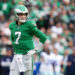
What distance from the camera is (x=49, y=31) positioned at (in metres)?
14.9

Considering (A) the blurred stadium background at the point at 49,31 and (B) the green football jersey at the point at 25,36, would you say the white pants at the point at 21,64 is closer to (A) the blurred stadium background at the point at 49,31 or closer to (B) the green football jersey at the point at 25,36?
(B) the green football jersey at the point at 25,36

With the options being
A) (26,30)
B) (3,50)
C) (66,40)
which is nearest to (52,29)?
(66,40)

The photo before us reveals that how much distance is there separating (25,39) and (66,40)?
22.0 ft

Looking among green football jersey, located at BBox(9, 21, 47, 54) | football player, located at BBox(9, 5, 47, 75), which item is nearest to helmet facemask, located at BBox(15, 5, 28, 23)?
football player, located at BBox(9, 5, 47, 75)

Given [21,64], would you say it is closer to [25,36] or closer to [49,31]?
[25,36]

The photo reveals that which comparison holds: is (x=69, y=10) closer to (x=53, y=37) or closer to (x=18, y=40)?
(x=53, y=37)

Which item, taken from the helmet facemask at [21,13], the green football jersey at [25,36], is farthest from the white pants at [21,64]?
the helmet facemask at [21,13]

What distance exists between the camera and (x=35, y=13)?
1569 centimetres

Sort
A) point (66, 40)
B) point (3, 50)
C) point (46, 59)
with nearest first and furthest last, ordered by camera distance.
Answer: point (46, 59), point (3, 50), point (66, 40)

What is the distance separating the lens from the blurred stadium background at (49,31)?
12.9 m

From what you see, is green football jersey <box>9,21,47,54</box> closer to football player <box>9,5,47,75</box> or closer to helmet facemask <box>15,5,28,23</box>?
football player <box>9,5,47,75</box>

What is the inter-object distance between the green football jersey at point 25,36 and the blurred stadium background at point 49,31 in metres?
4.11

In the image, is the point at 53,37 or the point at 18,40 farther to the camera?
the point at 53,37

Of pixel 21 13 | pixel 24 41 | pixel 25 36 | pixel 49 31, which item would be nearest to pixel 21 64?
pixel 24 41
